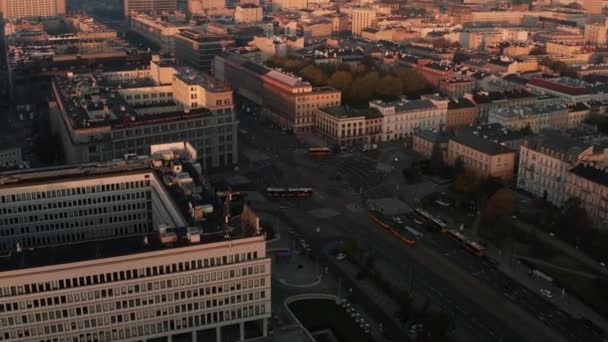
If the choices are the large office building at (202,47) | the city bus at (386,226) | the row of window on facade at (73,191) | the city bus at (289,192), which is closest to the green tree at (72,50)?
the large office building at (202,47)

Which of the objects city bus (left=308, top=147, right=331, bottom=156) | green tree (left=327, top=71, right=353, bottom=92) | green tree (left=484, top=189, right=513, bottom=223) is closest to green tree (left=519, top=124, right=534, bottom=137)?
green tree (left=484, top=189, right=513, bottom=223)

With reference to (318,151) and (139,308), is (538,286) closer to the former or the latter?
(139,308)

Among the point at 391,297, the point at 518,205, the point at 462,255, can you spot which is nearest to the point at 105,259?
the point at 391,297

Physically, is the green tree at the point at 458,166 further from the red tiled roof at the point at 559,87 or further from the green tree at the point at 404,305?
the red tiled roof at the point at 559,87

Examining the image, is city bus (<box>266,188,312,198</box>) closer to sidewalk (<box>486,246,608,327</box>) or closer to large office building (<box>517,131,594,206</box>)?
sidewalk (<box>486,246,608,327</box>)

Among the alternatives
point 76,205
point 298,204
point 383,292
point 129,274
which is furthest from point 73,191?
point 383,292
